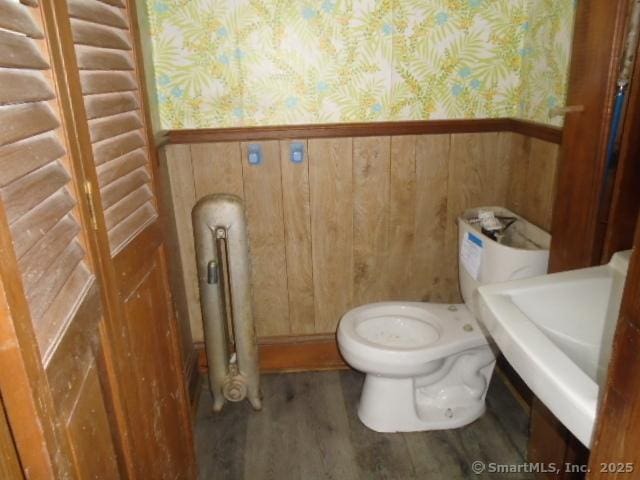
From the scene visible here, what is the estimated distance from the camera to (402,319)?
2021 mm

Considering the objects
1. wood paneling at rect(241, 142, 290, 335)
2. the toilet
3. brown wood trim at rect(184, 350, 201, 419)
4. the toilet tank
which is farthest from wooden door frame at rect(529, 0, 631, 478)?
brown wood trim at rect(184, 350, 201, 419)

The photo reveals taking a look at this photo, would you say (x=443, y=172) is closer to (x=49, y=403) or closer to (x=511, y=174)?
(x=511, y=174)

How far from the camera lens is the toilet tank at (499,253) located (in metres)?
1.65

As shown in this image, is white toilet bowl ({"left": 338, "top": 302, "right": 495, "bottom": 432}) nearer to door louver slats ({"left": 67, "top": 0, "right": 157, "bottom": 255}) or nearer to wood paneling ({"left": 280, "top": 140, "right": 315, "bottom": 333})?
wood paneling ({"left": 280, "top": 140, "right": 315, "bottom": 333})

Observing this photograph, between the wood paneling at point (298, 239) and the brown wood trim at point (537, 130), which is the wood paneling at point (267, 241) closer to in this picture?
the wood paneling at point (298, 239)

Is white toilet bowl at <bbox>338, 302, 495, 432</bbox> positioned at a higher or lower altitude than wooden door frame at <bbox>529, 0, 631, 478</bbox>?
lower

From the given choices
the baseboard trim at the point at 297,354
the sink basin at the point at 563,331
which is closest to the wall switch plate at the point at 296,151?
the baseboard trim at the point at 297,354

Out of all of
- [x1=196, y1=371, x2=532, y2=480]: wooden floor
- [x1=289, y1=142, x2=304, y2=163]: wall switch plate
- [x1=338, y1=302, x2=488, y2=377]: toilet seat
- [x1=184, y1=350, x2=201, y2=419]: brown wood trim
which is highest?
[x1=289, y1=142, x2=304, y2=163]: wall switch plate

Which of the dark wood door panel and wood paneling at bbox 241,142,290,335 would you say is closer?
the dark wood door panel

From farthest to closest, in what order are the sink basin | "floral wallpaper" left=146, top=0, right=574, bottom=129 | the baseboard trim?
the baseboard trim
"floral wallpaper" left=146, top=0, right=574, bottom=129
the sink basin

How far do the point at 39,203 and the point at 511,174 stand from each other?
192 cm

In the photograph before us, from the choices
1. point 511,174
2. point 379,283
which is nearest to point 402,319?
point 379,283

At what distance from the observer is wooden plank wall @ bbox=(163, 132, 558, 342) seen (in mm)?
2045

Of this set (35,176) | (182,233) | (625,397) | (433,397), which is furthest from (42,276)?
(433,397)
